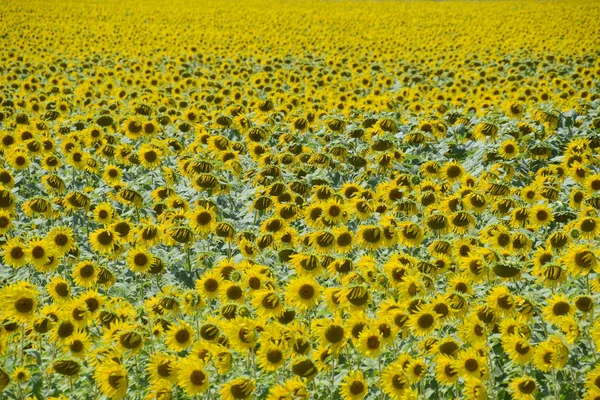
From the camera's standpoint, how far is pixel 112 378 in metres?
3.46

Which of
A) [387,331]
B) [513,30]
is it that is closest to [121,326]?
[387,331]

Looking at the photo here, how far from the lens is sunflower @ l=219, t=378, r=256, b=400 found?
11.2 ft

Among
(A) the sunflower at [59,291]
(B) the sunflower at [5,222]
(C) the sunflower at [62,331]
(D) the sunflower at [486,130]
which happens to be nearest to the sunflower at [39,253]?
(A) the sunflower at [59,291]

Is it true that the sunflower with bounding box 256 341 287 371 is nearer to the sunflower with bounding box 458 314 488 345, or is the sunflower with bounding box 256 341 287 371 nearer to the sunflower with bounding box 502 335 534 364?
the sunflower with bounding box 458 314 488 345

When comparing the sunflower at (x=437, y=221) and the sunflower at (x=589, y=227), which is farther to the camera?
the sunflower at (x=437, y=221)

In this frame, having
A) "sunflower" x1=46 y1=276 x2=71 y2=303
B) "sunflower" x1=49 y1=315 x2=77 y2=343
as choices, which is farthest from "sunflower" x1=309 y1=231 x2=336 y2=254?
"sunflower" x1=49 y1=315 x2=77 y2=343

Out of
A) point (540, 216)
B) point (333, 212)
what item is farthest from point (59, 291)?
point (540, 216)

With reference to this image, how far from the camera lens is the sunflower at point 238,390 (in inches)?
134

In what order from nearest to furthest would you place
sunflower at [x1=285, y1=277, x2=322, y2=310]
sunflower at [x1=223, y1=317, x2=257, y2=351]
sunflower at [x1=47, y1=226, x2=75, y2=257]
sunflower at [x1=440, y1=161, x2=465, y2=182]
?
sunflower at [x1=223, y1=317, x2=257, y2=351] → sunflower at [x1=285, y1=277, x2=322, y2=310] → sunflower at [x1=47, y1=226, x2=75, y2=257] → sunflower at [x1=440, y1=161, x2=465, y2=182]

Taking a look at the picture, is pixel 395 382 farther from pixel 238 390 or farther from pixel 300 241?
pixel 300 241

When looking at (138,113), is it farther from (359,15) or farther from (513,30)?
(359,15)

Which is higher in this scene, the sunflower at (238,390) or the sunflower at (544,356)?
the sunflower at (544,356)

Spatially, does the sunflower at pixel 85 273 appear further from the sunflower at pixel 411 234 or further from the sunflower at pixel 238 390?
the sunflower at pixel 411 234

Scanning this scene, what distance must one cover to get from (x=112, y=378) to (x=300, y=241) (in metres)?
2.30
